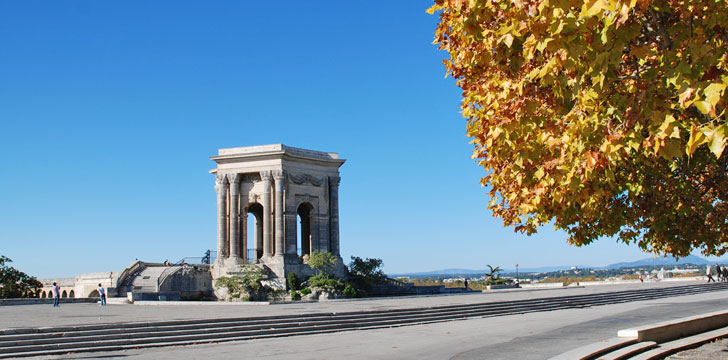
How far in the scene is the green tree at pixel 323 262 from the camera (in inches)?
1911

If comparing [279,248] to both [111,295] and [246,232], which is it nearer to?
[246,232]

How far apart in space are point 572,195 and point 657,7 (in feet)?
10.1

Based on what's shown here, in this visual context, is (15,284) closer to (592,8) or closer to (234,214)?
(234,214)

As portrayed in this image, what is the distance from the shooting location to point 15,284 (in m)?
44.4

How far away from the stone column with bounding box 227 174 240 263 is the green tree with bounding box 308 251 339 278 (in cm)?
613

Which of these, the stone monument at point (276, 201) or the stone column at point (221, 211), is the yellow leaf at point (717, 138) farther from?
the stone column at point (221, 211)

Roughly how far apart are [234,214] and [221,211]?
1.26m

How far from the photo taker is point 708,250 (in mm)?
17969

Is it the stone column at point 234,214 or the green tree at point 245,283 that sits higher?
the stone column at point 234,214

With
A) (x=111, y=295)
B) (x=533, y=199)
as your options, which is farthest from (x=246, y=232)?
(x=533, y=199)

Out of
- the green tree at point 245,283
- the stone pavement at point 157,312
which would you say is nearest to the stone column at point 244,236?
the green tree at point 245,283

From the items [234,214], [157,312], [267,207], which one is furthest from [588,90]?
[234,214]

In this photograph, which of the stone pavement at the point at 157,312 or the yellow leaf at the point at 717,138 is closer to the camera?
the yellow leaf at the point at 717,138

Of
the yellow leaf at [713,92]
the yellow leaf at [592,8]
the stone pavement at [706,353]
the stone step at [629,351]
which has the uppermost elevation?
the yellow leaf at [592,8]
